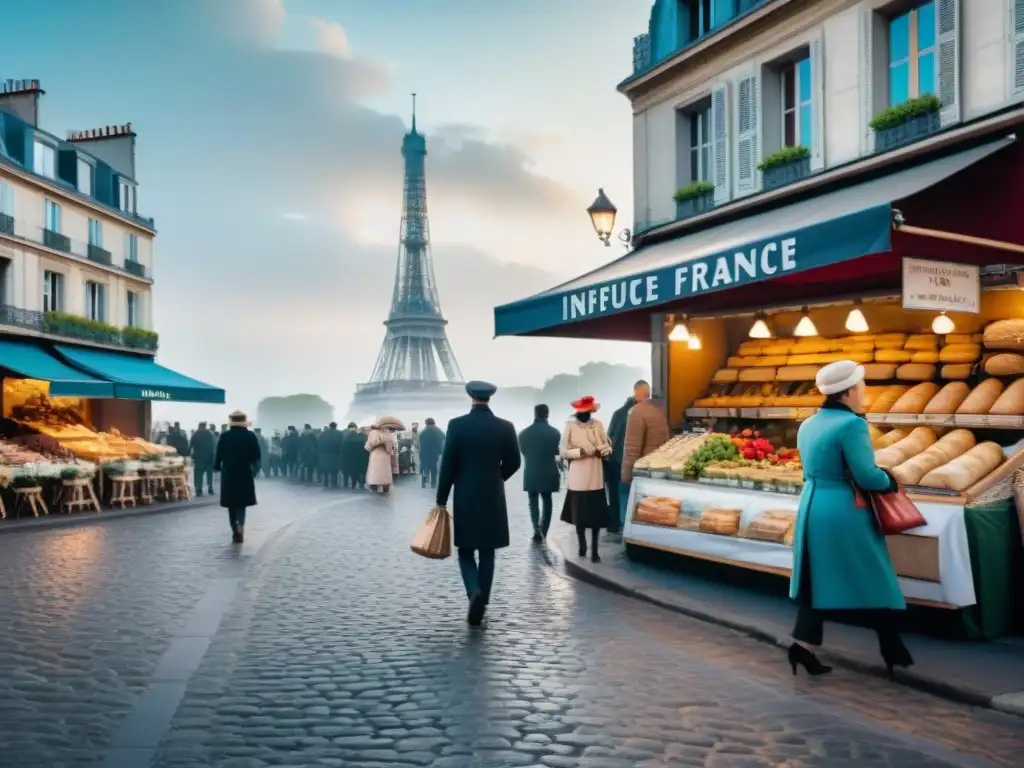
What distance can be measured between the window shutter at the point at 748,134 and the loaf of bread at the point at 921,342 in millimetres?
4007

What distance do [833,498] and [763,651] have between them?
1.47 m

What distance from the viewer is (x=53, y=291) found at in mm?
30781

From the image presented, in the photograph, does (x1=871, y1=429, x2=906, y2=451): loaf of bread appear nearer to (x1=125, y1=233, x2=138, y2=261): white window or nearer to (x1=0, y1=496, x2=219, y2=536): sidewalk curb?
(x1=0, y1=496, x2=219, y2=536): sidewalk curb

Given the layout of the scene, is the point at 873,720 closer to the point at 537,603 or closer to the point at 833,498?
the point at 833,498

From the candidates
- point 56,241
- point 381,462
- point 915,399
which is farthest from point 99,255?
point 915,399

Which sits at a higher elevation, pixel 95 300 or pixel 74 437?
pixel 95 300

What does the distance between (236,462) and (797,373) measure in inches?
294

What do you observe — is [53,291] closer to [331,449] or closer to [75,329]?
[75,329]

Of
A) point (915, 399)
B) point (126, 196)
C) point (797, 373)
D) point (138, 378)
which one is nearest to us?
point (915, 399)

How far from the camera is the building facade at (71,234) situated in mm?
28531

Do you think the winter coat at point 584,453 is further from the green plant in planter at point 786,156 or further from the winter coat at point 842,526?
the winter coat at point 842,526

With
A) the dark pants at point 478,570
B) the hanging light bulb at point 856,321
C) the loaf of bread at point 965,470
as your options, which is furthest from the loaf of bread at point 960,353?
the dark pants at point 478,570

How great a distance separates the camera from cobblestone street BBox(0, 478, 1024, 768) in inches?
191

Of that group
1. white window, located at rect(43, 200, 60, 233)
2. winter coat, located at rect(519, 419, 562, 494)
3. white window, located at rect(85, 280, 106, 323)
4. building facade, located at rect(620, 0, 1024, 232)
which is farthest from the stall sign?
white window, located at rect(85, 280, 106, 323)
